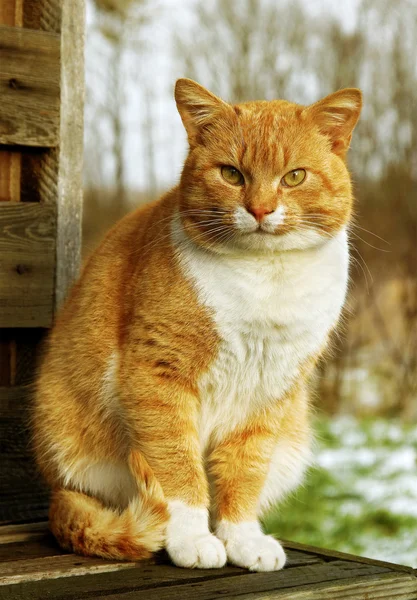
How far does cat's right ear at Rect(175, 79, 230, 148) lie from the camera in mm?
2273

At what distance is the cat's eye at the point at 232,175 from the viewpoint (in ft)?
7.17

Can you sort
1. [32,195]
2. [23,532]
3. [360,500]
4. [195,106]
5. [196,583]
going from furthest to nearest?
[360,500] < [32,195] < [23,532] < [195,106] < [196,583]

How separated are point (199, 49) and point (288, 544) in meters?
4.74

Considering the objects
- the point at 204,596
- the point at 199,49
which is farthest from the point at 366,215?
the point at 204,596

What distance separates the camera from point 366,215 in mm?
6516

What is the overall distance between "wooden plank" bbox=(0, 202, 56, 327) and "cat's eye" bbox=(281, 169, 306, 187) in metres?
0.94

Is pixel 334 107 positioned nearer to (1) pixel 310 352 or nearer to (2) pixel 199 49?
(1) pixel 310 352

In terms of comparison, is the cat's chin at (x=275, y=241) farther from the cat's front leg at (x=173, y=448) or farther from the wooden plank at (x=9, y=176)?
the wooden plank at (x=9, y=176)

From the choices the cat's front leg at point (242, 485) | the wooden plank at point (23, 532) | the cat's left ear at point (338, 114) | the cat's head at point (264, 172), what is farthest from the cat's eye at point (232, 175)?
the wooden plank at point (23, 532)

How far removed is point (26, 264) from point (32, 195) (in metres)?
0.25

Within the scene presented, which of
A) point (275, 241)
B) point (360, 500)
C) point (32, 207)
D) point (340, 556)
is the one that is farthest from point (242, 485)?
point (360, 500)

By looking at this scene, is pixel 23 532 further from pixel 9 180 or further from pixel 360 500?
pixel 360 500

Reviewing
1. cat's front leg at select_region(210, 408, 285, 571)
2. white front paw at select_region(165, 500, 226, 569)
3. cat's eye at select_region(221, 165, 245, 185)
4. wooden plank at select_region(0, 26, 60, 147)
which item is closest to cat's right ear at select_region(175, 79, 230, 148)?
cat's eye at select_region(221, 165, 245, 185)

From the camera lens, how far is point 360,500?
460 centimetres
